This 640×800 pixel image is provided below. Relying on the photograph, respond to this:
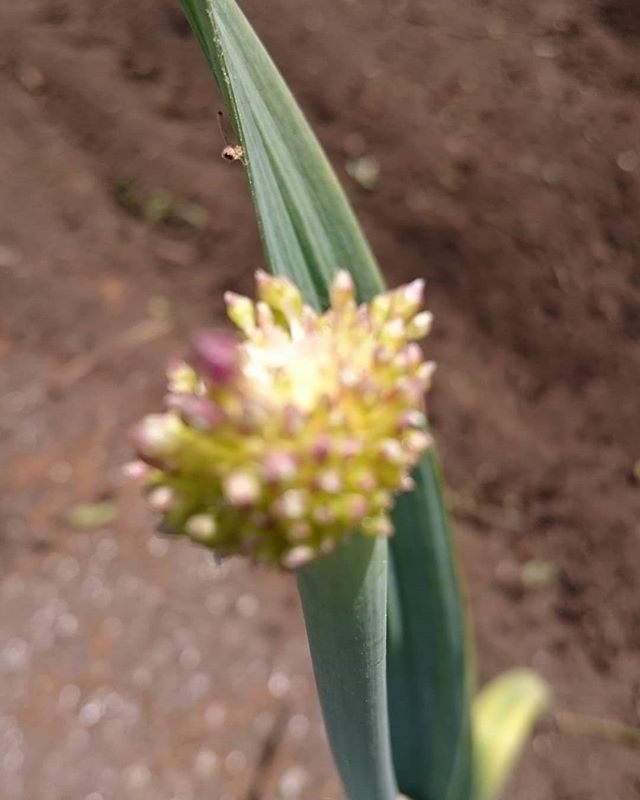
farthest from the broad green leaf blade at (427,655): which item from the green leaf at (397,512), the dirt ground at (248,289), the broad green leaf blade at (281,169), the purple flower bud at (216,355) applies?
the dirt ground at (248,289)

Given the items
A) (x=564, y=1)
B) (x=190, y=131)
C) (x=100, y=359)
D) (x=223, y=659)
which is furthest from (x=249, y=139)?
(x=564, y=1)

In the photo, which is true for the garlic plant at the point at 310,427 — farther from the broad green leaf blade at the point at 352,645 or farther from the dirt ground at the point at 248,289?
the dirt ground at the point at 248,289

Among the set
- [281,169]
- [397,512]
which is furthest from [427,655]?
[281,169]

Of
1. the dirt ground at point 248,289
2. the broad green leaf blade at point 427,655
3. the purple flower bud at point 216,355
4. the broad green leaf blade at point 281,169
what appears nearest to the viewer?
the purple flower bud at point 216,355

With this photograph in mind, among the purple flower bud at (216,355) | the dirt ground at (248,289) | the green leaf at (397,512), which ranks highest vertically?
the purple flower bud at (216,355)

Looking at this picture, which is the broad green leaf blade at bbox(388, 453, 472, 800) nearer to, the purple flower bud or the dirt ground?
the purple flower bud

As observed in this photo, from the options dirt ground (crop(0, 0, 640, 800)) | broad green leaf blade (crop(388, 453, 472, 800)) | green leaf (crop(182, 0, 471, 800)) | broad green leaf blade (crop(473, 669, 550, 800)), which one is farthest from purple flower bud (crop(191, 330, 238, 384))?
dirt ground (crop(0, 0, 640, 800))

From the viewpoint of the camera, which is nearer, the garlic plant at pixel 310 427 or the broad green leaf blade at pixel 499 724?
the garlic plant at pixel 310 427
